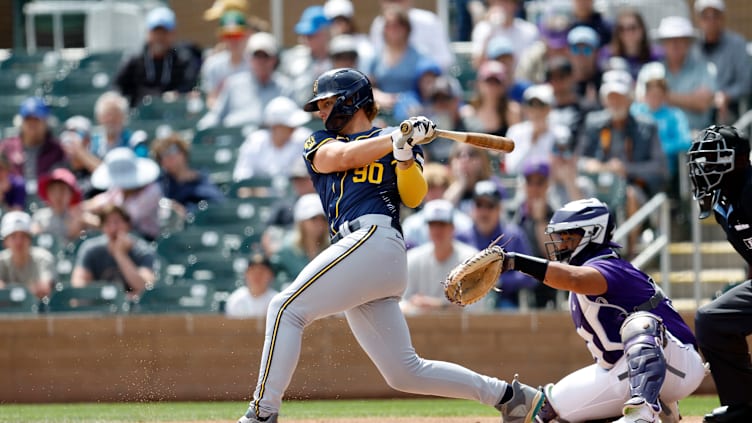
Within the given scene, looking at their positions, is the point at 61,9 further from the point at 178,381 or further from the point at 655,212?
the point at 655,212

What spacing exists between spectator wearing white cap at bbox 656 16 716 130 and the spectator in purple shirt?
7.82 feet

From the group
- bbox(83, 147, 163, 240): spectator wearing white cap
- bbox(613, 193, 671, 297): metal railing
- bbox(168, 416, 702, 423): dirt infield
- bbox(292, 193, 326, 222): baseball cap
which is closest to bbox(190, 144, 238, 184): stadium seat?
bbox(83, 147, 163, 240): spectator wearing white cap

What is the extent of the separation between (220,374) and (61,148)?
3.83m

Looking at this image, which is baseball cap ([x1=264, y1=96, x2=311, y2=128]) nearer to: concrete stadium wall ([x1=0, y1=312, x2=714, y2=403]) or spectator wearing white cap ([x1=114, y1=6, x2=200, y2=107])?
spectator wearing white cap ([x1=114, y1=6, x2=200, y2=107])

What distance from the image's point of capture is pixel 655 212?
10359 millimetres

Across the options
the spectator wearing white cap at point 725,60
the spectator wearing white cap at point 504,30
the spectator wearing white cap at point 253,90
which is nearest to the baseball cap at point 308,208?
the spectator wearing white cap at point 253,90

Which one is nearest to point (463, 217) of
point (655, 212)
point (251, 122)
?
point (655, 212)

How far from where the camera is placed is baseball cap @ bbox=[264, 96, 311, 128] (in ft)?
38.2

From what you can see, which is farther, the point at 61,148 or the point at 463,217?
the point at 61,148

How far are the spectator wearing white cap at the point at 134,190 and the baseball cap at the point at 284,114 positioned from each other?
1.16 metres

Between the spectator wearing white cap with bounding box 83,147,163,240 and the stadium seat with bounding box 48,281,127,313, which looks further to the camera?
the spectator wearing white cap with bounding box 83,147,163,240

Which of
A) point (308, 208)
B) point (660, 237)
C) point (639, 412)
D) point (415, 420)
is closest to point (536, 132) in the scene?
point (660, 237)

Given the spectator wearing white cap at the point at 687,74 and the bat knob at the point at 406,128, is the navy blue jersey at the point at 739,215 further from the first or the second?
the spectator wearing white cap at the point at 687,74

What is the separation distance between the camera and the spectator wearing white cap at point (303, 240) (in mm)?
10195
